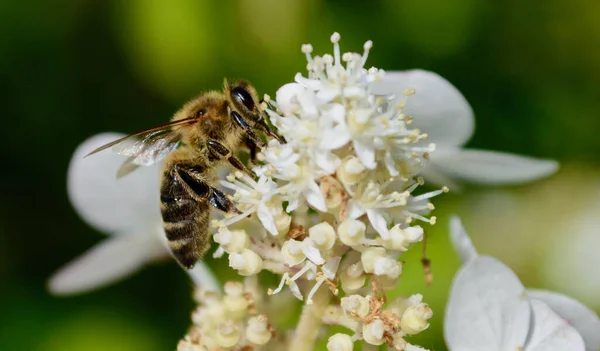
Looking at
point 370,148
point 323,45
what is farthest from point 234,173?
point 323,45

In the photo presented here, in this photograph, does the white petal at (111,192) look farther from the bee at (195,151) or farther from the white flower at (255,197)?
the white flower at (255,197)

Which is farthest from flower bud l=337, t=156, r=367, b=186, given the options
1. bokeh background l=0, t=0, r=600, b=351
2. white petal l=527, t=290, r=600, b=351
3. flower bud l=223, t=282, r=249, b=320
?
bokeh background l=0, t=0, r=600, b=351

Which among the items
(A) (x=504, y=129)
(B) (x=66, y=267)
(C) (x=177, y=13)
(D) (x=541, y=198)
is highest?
(C) (x=177, y=13)

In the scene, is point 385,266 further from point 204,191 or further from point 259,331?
point 204,191

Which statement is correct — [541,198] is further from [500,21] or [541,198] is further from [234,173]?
[234,173]

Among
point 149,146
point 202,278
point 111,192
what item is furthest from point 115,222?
point 149,146

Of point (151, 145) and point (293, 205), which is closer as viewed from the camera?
point (293, 205)
